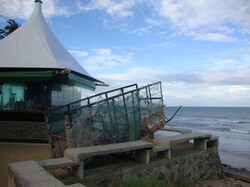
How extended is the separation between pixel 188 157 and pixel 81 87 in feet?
25.7

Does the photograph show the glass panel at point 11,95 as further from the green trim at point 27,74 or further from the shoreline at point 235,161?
the shoreline at point 235,161

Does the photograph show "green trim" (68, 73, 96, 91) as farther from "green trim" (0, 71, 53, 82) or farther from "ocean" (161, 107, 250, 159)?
"ocean" (161, 107, 250, 159)

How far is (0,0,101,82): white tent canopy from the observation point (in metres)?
10.8

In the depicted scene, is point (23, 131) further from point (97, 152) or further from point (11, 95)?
point (97, 152)

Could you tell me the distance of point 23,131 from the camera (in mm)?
10266

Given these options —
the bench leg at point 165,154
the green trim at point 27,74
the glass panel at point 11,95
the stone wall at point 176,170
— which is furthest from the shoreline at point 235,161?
the glass panel at point 11,95

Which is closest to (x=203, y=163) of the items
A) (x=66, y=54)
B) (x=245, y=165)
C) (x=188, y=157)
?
(x=188, y=157)

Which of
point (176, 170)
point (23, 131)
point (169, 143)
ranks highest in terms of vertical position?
point (23, 131)

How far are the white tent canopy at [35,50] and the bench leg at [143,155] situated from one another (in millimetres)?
5555

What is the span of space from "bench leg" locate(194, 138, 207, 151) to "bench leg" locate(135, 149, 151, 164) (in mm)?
2837

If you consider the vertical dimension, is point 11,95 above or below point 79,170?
above

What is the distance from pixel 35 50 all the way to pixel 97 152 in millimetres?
8000

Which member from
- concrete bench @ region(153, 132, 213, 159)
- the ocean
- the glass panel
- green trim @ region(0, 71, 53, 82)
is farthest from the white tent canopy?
the ocean

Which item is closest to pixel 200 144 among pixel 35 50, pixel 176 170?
pixel 176 170
